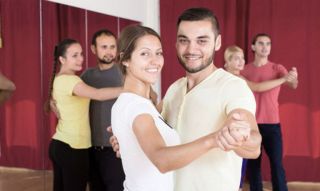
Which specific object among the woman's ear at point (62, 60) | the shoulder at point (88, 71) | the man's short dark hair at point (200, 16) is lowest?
the shoulder at point (88, 71)

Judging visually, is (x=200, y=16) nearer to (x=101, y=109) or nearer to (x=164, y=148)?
(x=164, y=148)

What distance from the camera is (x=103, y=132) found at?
107 inches

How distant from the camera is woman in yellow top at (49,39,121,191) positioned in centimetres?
241

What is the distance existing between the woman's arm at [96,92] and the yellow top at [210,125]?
2.88ft

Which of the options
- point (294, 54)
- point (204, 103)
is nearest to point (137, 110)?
point (204, 103)

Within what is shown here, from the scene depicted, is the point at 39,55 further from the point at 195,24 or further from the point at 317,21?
the point at 317,21

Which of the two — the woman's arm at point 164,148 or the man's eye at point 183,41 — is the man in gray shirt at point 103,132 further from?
the woman's arm at point 164,148

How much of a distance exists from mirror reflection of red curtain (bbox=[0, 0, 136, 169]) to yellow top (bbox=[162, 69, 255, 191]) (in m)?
1.43

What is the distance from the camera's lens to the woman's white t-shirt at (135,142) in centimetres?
122

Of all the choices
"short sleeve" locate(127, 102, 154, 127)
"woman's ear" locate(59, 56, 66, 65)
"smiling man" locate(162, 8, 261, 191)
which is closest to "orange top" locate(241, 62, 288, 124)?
"woman's ear" locate(59, 56, 66, 65)

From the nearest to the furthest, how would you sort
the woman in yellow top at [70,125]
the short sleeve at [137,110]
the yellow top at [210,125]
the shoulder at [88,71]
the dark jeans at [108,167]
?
1. the short sleeve at [137,110]
2. the yellow top at [210,125]
3. the woman in yellow top at [70,125]
4. the dark jeans at [108,167]
5. the shoulder at [88,71]

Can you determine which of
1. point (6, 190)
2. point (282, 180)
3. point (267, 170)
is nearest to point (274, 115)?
point (282, 180)

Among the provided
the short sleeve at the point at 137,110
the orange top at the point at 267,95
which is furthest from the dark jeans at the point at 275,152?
the short sleeve at the point at 137,110

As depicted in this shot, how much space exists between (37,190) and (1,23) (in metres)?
1.13
